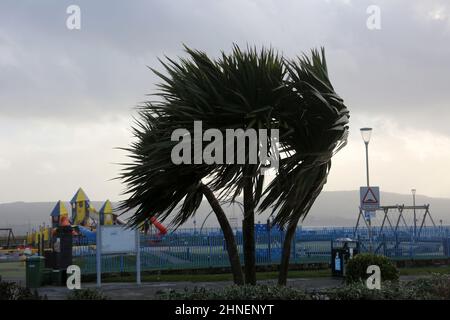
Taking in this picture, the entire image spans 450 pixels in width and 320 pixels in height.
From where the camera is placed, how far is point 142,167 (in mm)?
8578

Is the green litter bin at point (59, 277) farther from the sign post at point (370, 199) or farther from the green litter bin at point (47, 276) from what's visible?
the sign post at point (370, 199)

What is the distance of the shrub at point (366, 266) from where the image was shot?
45.5 feet

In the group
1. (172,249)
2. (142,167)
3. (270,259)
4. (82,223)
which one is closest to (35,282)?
(172,249)

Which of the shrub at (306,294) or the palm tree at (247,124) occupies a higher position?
the palm tree at (247,124)

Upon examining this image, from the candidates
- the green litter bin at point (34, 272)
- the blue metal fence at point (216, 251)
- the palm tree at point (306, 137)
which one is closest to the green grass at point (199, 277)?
the blue metal fence at point (216, 251)

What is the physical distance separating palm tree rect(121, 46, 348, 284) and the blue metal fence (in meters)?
11.9

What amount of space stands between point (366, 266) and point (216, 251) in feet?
29.6

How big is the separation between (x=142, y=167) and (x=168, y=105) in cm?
96

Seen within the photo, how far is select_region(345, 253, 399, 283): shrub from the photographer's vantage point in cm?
1387

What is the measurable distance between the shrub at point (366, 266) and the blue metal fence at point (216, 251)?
7.99 m

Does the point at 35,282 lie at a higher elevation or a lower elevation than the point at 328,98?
lower

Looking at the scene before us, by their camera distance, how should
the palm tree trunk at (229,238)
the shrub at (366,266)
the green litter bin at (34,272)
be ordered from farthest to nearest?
the green litter bin at (34,272)
the shrub at (366,266)
the palm tree trunk at (229,238)
